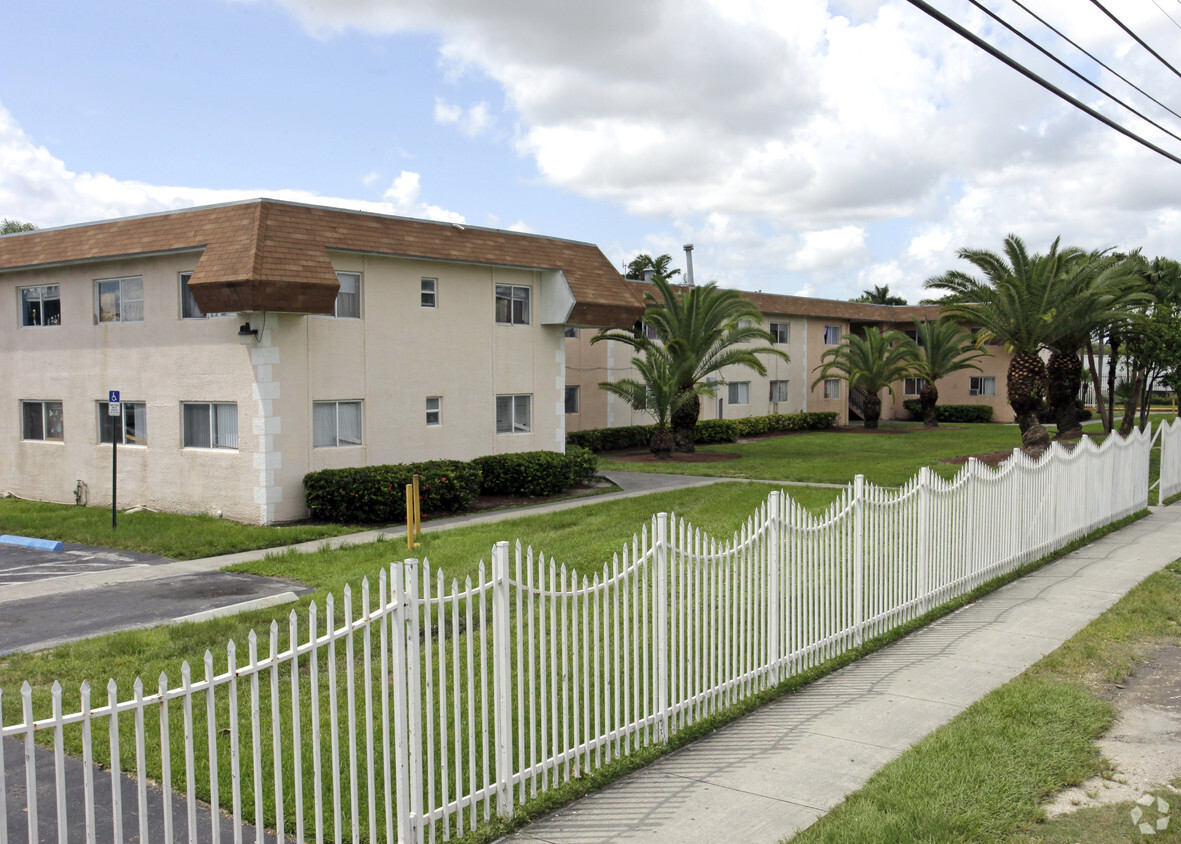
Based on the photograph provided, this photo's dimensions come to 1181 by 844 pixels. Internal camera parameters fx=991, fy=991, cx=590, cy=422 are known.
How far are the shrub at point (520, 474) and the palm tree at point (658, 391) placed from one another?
27.3 feet

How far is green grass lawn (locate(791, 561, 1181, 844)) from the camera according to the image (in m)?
5.32

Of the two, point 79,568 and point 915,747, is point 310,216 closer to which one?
point 79,568

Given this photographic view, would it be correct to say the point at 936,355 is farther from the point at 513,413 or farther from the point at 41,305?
the point at 41,305

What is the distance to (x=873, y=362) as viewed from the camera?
4356cm

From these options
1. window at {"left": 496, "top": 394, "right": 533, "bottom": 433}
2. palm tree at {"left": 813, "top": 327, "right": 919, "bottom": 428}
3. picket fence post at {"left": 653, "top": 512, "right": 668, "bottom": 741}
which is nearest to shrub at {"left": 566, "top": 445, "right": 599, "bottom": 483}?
window at {"left": 496, "top": 394, "right": 533, "bottom": 433}

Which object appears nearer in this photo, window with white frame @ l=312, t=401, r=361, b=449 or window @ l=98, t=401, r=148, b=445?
window with white frame @ l=312, t=401, r=361, b=449

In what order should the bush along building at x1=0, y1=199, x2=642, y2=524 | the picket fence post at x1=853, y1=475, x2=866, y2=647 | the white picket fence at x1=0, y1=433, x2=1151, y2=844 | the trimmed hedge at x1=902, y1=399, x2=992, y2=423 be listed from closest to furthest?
the white picket fence at x1=0, y1=433, x2=1151, y2=844 < the picket fence post at x1=853, y1=475, x2=866, y2=647 < the bush along building at x1=0, y1=199, x2=642, y2=524 < the trimmed hedge at x1=902, y1=399, x2=992, y2=423

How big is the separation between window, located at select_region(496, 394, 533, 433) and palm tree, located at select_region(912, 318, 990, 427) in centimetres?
2625

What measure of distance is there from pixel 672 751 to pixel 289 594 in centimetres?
644

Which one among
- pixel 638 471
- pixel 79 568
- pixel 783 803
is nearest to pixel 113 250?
pixel 79 568

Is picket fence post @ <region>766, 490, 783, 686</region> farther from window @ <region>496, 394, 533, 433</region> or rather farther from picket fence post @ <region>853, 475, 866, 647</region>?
window @ <region>496, 394, 533, 433</region>

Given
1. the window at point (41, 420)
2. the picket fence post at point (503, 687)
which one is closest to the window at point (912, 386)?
the window at point (41, 420)

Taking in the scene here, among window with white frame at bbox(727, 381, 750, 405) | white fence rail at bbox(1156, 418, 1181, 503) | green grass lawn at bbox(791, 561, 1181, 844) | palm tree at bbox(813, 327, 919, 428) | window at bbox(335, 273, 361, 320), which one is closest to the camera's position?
green grass lawn at bbox(791, 561, 1181, 844)

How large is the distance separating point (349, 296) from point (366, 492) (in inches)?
163
